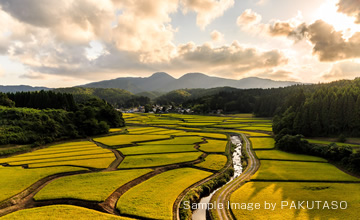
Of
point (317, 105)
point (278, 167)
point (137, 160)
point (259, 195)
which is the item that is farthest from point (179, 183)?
point (317, 105)

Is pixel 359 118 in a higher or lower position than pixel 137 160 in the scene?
higher

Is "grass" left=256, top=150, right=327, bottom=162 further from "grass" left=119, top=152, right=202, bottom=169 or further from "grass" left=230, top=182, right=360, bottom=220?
"grass" left=119, top=152, right=202, bottom=169

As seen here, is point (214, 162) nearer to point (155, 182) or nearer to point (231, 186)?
point (231, 186)

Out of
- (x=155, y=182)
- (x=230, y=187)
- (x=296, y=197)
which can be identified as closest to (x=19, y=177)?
(x=155, y=182)

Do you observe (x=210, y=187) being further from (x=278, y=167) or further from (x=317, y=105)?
(x=317, y=105)

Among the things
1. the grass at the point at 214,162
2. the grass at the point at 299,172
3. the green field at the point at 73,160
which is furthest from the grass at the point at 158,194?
the green field at the point at 73,160

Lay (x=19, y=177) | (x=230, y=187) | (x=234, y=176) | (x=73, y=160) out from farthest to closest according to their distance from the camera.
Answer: (x=73, y=160) → (x=234, y=176) → (x=19, y=177) → (x=230, y=187)

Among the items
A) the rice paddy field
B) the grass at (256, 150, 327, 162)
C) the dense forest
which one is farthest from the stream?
the dense forest
